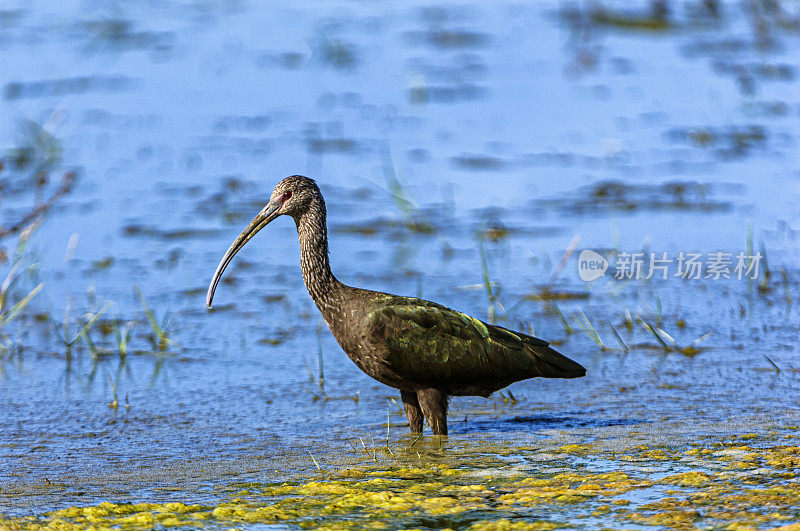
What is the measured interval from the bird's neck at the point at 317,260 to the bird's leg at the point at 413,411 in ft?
1.99

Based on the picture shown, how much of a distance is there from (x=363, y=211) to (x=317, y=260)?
4597mm

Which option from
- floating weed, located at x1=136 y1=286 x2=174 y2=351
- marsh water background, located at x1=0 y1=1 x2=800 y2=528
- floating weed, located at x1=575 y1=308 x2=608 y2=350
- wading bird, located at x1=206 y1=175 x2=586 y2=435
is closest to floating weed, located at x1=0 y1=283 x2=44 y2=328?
marsh water background, located at x1=0 y1=1 x2=800 y2=528

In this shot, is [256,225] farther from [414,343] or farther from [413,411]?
[413,411]

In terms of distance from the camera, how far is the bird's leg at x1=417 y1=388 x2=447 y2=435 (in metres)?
6.29

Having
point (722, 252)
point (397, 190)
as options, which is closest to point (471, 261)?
point (397, 190)

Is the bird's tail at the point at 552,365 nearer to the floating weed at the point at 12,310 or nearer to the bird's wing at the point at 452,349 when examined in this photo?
the bird's wing at the point at 452,349

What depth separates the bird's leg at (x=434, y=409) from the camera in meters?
6.29

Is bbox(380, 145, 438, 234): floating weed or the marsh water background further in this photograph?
bbox(380, 145, 438, 234): floating weed

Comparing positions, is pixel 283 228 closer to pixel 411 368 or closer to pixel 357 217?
pixel 357 217

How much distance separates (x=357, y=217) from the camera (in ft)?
35.7

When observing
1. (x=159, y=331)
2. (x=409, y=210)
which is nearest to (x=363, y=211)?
(x=409, y=210)

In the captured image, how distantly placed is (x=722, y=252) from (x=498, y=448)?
4.13m
